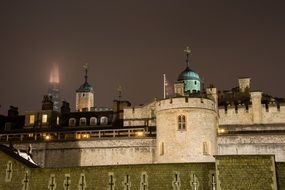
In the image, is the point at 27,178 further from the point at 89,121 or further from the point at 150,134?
the point at 89,121

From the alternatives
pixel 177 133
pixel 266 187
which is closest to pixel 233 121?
pixel 177 133

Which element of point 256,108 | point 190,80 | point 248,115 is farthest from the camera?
point 190,80

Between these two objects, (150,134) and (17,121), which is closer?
(150,134)

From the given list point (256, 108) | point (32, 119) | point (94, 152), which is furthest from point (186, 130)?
point (32, 119)

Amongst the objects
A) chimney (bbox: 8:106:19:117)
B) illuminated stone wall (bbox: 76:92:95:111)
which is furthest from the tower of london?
illuminated stone wall (bbox: 76:92:95:111)

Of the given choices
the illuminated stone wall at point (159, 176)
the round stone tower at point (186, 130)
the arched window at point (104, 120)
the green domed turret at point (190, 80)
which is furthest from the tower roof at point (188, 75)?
the illuminated stone wall at point (159, 176)

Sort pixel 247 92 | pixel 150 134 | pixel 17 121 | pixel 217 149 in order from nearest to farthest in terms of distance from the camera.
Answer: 1. pixel 217 149
2. pixel 150 134
3. pixel 247 92
4. pixel 17 121

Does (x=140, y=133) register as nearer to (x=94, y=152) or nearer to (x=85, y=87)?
(x=94, y=152)

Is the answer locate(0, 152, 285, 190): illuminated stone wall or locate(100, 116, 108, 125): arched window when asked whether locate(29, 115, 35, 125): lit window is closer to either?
locate(100, 116, 108, 125): arched window

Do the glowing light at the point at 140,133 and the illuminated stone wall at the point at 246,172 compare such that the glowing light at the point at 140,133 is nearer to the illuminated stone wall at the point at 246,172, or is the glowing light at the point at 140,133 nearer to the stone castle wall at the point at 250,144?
the stone castle wall at the point at 250,144

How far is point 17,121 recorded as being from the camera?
81500 millimetres

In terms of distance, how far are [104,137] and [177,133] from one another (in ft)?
39.2

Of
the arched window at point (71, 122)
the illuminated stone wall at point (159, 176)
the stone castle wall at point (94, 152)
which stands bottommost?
the illuminated stone wall at point (159, 176)

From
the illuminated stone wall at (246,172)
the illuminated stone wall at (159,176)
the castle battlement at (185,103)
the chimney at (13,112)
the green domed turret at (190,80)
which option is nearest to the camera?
the illuminated stone wall at (246,172)
